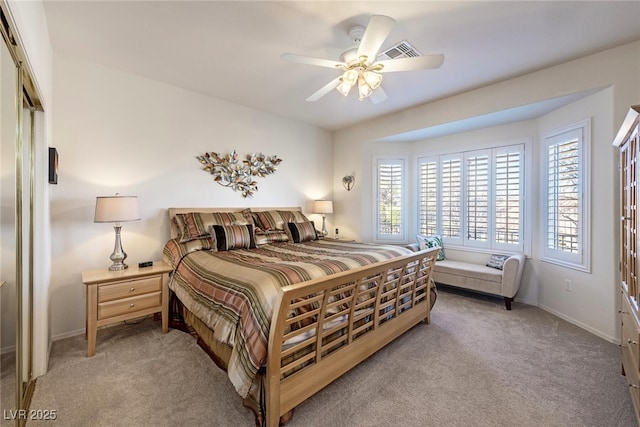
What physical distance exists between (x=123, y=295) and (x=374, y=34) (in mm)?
3070

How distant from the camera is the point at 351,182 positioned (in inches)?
212

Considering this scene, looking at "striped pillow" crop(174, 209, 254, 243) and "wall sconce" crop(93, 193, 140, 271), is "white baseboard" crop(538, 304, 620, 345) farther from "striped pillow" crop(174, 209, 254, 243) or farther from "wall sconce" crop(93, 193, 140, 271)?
"wall sconce" crop(93, 193, 140, 271)

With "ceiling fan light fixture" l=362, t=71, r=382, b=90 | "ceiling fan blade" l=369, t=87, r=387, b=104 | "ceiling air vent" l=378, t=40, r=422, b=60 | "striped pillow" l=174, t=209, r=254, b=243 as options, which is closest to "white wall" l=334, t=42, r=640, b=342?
"ceiling air vent" l=378, t=40, r=422, b=60

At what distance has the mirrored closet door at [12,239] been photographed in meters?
1.29

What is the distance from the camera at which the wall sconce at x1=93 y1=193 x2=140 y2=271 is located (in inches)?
104

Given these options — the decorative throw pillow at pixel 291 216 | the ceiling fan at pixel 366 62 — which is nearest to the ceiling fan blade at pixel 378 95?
the ceiling fan at pixel 366 62

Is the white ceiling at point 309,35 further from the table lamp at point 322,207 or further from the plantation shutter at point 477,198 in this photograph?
the table lamp at point 322,207

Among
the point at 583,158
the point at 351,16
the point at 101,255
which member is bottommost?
the point at 101,255

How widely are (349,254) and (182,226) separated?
6.49 ft

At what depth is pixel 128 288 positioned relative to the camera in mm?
2693

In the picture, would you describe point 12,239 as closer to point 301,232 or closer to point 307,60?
point 307,60

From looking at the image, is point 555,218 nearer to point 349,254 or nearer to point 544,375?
point 544,375

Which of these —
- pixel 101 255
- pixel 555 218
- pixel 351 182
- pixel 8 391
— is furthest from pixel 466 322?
pixel 101 255

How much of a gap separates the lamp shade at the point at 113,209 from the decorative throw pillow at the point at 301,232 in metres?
1.86
